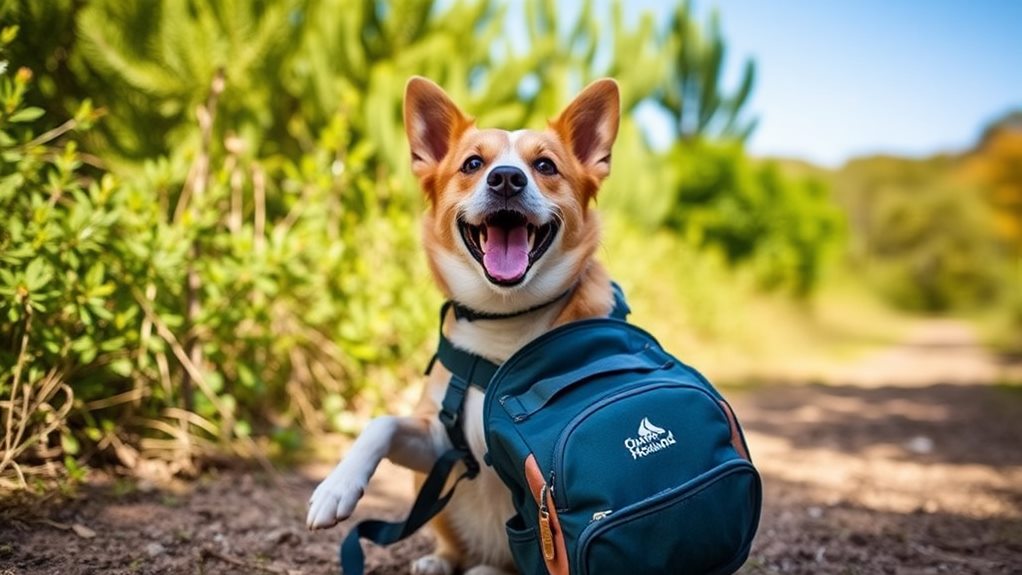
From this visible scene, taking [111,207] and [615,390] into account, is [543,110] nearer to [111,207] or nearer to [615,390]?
[111,207]

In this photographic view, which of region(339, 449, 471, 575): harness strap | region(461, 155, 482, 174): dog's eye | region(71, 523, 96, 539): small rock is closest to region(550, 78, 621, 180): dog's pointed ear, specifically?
region(461, 155, 482, 174): dog's eye

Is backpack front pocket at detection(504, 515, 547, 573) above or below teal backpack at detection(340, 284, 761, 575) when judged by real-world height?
below

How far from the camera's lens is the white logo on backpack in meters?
1.77

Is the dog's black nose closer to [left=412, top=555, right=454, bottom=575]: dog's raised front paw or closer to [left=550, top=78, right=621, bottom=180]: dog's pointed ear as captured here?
[left=550, top=78, right=621, bottom=180]: dog's pointed ear

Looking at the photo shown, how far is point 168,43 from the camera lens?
3.94 m

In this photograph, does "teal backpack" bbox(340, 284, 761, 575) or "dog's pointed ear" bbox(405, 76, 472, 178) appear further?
"dog's pointed ear" bbox(405, 76, 472, 178)

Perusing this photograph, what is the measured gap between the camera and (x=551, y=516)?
1772 mm

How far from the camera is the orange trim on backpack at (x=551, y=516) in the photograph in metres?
1.76

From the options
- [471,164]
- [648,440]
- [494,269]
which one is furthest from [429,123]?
[648,440]

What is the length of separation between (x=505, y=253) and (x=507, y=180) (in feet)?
0.72

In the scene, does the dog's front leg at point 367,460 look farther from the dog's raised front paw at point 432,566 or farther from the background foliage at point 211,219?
the background foliage at point 211,219

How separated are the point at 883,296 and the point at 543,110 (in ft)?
98.3

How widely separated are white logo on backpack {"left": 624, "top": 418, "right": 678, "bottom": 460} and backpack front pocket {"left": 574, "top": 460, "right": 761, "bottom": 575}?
3.9 inches

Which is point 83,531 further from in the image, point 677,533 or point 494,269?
point 677,533
